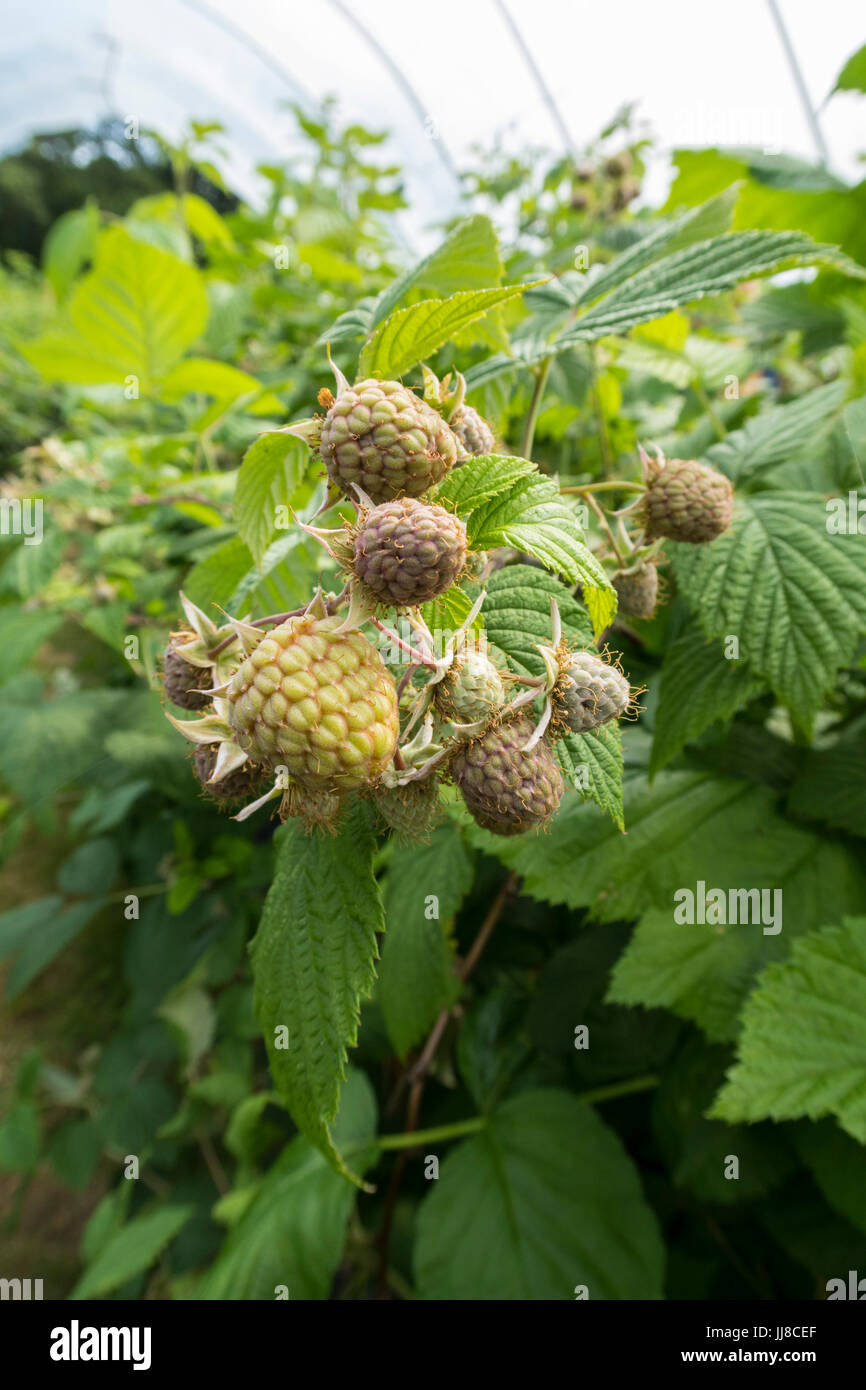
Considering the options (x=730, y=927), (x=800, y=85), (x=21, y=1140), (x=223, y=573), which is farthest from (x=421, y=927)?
(x=800, y=85)

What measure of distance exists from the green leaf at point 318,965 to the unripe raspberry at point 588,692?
19 centimetres

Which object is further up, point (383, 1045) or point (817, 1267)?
point (383, 1045)

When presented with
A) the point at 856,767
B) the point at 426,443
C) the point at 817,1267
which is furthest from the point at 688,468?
the point at 817,1267

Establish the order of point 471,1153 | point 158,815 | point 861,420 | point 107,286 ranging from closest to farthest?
point 861,420 → point 471,1153 → point 107,286 → point 158,815

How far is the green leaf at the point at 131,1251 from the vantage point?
59.2 inches

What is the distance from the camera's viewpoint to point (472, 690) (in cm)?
48

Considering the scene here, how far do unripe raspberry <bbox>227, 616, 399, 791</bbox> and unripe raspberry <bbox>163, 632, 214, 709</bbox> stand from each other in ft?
0.40

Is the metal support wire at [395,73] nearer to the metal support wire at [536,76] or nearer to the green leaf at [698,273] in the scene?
the metal support wire at [536,76]

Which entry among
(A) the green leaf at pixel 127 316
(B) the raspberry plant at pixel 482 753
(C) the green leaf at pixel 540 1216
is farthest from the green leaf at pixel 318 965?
(A) the green leaf at pixel 127 316

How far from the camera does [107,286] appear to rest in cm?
137

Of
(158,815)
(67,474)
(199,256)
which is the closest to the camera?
(67,474)

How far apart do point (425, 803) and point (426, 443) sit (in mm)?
245
